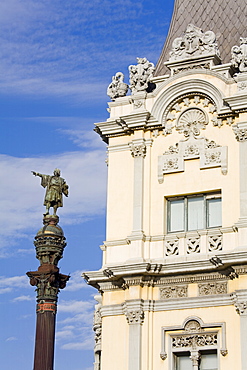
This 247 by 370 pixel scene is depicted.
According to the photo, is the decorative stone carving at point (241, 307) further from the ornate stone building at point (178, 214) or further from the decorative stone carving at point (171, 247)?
the decorative stone carving at point (171, 247)

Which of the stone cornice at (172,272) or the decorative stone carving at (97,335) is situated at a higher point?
the stone cornice at (172,272)

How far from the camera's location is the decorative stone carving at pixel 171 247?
32.2 m

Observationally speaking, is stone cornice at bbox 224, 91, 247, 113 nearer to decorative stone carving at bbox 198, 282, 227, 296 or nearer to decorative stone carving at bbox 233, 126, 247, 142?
decorative stone carving at bbox 233, 126, 247, 142

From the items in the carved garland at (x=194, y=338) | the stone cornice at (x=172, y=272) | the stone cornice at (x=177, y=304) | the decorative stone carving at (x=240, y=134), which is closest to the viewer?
the stone cornice at (x=172, y=272)

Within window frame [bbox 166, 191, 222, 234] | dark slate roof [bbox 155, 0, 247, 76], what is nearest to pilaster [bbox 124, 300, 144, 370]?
window frame [bbox 166, 191, 222, 234]

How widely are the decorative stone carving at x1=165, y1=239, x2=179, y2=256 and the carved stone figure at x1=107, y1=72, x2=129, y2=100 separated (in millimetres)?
6413

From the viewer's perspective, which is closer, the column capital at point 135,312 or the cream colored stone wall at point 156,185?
the column capital at point 135,312

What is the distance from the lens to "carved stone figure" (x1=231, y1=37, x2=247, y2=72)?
33.1m

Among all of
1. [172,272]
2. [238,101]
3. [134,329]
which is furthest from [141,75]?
[134,329]

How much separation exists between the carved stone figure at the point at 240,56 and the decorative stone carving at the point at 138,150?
443 centimetres

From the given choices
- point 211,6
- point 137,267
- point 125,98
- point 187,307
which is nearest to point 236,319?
point 187,307

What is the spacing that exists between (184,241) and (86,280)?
3.92m

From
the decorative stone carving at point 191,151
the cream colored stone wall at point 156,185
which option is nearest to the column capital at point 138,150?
the cream colored stone wall at point 156,185

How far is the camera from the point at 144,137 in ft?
112
